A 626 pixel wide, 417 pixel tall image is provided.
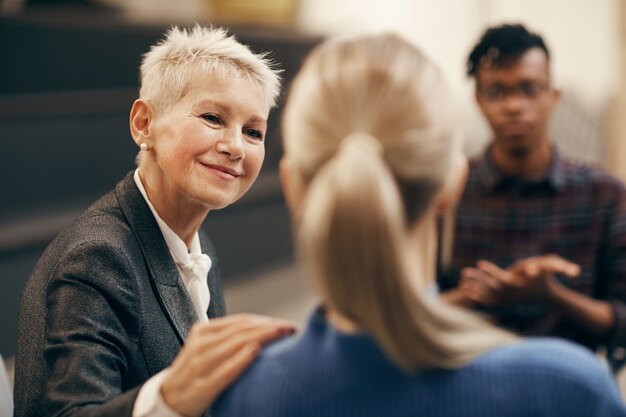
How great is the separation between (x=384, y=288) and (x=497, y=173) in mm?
1360

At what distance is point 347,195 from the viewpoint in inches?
26.0

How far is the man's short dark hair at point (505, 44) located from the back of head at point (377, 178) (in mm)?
1197

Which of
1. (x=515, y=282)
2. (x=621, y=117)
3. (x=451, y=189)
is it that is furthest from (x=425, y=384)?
(x=621, y=117)

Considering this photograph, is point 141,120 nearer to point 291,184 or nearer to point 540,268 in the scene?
point 291,184

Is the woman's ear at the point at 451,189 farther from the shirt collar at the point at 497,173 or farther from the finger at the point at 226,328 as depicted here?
the shirt collar at the point at 497,173

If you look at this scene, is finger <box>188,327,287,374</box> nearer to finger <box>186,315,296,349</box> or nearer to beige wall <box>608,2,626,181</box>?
finger <box>186,315,296,349</box>

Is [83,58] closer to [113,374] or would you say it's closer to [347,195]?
[113,374]

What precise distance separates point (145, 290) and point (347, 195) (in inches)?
15.7

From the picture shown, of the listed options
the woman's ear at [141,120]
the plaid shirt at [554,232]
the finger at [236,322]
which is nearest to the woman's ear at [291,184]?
the finger at [236,322]

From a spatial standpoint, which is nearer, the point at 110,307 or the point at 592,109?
the point at 110,307

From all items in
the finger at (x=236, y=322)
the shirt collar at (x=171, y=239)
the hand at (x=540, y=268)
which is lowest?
the hand at (x=540, y=268)

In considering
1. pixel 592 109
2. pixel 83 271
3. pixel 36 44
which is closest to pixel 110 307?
pixel 83 271

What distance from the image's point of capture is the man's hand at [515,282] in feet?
5.15

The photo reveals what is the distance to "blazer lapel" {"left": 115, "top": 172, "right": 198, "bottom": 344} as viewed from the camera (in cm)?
98
